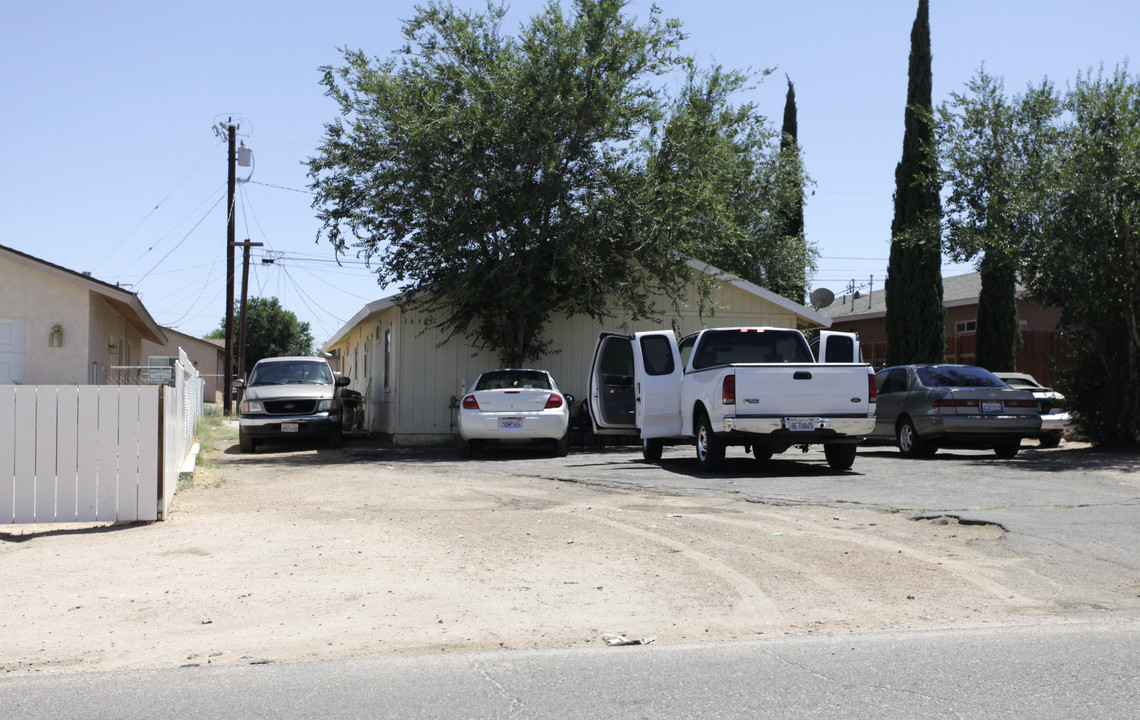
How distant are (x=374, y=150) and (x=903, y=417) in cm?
1097

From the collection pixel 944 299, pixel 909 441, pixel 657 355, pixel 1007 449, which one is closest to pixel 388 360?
pixel 657 355

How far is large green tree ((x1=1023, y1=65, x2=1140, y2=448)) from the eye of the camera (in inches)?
664

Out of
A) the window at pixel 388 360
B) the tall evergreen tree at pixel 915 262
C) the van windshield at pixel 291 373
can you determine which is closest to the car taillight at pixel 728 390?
the van windshield at pixel 291 373

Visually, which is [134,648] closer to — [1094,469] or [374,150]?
[1094,469]

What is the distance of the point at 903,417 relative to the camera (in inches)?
699

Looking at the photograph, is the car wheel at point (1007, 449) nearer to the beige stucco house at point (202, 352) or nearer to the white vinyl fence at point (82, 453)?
the white vinyl fence at point (82, 453)

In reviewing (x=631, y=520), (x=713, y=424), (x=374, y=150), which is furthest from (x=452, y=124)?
(x=631, y=520)

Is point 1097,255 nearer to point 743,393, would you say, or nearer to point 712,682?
point 743,393

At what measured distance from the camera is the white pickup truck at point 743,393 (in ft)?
45.0

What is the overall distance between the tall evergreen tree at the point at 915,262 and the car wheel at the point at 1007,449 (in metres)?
11.4

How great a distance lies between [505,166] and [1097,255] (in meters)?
10.4

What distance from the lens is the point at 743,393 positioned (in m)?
13.6

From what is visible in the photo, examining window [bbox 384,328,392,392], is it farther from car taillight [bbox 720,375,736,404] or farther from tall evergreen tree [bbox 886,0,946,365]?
tall evergreen tree [bbox 886,0,946,365]

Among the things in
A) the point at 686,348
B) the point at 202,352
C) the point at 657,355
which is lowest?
the point at 657,355
